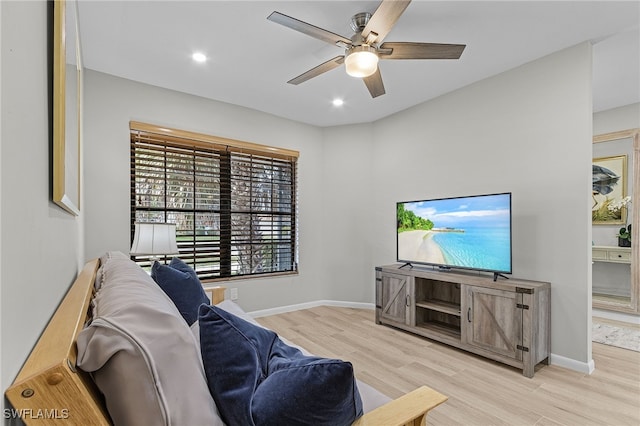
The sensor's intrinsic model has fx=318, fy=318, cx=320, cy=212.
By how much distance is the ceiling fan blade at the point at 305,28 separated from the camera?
1768mm

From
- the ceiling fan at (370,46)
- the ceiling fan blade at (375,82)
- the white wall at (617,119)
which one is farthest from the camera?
the white wall at (617,119)

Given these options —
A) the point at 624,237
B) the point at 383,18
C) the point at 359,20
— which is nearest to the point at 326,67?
the point at 359,20

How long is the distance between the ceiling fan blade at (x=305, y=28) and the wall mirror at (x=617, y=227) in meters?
4.07

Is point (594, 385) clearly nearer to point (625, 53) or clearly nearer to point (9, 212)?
point (625, 53)

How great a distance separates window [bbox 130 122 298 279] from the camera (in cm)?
323

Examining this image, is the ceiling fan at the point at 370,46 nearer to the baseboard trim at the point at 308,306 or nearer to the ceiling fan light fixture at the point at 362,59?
the ceiling fan light fixture at the point at 362,59

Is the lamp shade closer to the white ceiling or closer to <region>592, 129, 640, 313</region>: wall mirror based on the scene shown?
the white ceiling

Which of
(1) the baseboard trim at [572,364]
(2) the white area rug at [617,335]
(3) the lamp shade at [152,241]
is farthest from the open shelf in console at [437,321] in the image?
(3) the lamp shade at [152,241]

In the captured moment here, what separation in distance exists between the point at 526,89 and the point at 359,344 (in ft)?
9.24

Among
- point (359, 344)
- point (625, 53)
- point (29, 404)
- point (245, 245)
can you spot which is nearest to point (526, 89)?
point (625, 53)

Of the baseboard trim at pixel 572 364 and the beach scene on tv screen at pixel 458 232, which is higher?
the beach scene on tv screen at pixel 458 232

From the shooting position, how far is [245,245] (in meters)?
3.87

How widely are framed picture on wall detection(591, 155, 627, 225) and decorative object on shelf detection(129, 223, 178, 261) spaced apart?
481cm

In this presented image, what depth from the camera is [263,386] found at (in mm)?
786
